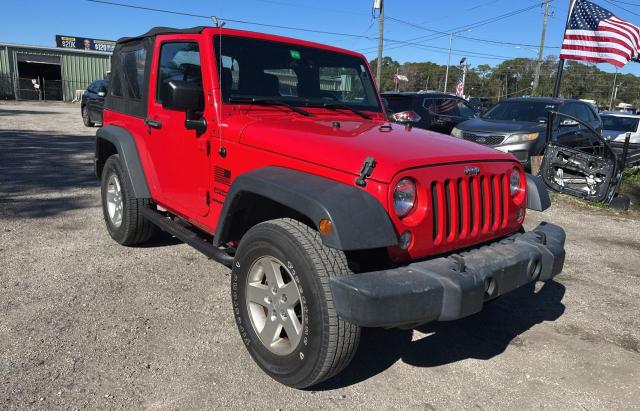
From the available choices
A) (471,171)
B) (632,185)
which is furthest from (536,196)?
(632,185)

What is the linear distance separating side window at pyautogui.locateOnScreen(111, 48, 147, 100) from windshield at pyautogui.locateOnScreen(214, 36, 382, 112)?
128 centimetres

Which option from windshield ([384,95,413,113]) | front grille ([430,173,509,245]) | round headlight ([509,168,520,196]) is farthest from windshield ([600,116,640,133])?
front grille ([430,173,509,245])

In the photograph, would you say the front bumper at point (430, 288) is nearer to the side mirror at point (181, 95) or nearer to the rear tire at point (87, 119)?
the side mirror at point (181, 95)

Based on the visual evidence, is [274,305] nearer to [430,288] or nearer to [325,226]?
[325,226]

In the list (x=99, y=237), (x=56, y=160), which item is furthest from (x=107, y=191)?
(x=56, y=160)

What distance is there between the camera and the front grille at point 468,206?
2617 millimetres

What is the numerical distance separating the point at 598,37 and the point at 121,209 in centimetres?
1225

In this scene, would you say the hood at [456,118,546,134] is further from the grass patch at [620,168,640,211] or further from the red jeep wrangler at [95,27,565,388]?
the red jeep wrangler at [95,27,565,388]

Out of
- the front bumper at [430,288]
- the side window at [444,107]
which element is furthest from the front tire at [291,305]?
the side window at [444,107]

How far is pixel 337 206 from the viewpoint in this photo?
2320mm

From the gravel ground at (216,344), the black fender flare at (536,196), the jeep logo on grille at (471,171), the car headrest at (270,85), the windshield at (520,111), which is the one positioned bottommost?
the gravel ground at (216,344)

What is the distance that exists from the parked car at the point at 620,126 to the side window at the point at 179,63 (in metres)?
13.6

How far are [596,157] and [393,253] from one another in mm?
6748

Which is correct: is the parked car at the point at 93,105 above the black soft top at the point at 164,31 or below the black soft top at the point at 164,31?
below
